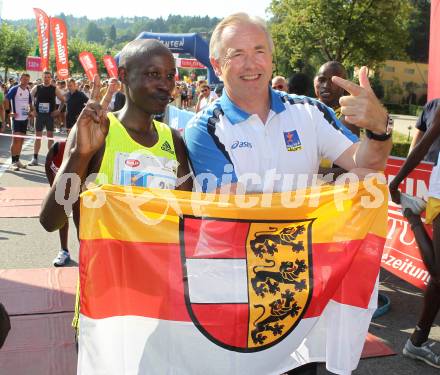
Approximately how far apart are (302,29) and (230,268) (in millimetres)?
27716

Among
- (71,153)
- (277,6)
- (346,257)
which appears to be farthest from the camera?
(277,6)

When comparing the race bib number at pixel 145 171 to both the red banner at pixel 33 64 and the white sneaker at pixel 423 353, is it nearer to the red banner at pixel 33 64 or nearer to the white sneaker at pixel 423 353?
the white sneaker at pixel 423 353

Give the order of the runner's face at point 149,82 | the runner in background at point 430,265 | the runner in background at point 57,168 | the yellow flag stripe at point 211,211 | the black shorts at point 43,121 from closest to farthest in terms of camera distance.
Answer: the yellow flag stripe at point 211,211 → the runner's face at point 149,82 → the runner in background at point 430,265 → the runner in background at point 57,168 → the black shorts at point 43,121

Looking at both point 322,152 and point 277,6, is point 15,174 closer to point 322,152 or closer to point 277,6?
point 322,152

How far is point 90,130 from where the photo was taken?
2209mm

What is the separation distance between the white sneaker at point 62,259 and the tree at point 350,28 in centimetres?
2297

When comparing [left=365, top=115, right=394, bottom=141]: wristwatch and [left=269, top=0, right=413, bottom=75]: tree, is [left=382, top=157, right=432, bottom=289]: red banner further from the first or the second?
[left=269, top=0, right=413, bottom=75]: tree

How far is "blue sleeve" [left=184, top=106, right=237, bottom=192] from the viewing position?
2.42 meters

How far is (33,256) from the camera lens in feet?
19.5

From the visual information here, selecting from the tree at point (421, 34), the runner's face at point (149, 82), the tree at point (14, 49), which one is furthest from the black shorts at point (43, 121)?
the tree at point (421, 34)

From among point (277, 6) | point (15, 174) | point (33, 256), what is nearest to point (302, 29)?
point (277, 6)

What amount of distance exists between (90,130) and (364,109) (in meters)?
1.13

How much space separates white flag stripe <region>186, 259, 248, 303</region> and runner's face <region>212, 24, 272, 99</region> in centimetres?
77

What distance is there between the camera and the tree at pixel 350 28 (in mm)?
25797
